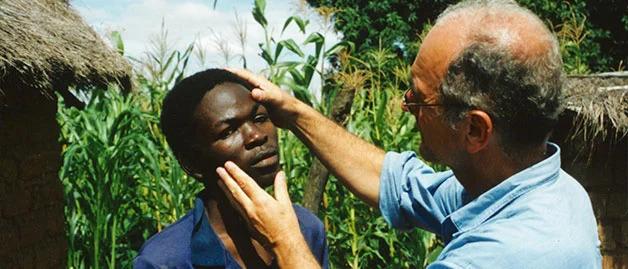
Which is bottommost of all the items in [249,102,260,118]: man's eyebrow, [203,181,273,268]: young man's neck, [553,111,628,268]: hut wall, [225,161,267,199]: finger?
[553,111,628,268]: hut wall

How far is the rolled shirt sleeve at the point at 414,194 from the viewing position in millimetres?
2670

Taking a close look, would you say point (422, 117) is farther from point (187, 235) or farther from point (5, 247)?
point (5, 247)

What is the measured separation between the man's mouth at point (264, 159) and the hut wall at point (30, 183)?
284 centimetres

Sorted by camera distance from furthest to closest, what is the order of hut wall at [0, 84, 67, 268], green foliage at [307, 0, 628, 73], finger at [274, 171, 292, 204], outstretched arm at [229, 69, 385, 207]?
1. green foliage at [307, 0, 628, 73]
2. hut wall at [0, 84, 67, 268]
3. outstretched arm at [229, 69, 385, 207]
4. finger at [274, 171, 292, 204]

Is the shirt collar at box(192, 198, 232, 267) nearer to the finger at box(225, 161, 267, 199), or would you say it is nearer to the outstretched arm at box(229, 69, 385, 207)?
the finger at box(225, 161, 267, 199)

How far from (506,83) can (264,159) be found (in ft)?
2.16

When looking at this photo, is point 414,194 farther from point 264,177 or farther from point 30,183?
point 30,183

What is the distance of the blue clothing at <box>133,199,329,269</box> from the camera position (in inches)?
87.9

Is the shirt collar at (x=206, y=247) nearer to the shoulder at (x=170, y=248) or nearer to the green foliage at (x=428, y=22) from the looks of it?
the shoulder at (x=170, y=248)

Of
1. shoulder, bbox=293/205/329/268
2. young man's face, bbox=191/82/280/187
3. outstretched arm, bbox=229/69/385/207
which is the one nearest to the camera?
young man's face, bbox=191/82/280/187

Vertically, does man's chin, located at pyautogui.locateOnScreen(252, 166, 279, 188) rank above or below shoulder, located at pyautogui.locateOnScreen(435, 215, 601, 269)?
above

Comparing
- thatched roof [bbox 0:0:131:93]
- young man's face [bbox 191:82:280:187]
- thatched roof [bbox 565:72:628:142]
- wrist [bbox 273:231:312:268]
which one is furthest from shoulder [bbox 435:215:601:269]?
thatched roof [bbox 565:72:628:142]

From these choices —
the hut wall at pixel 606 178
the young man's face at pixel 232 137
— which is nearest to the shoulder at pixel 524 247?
the young man's face at pixel 232 137

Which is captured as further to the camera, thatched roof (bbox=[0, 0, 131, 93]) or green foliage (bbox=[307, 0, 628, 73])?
green foliage (bbox=[307, 0, 628, 73])
